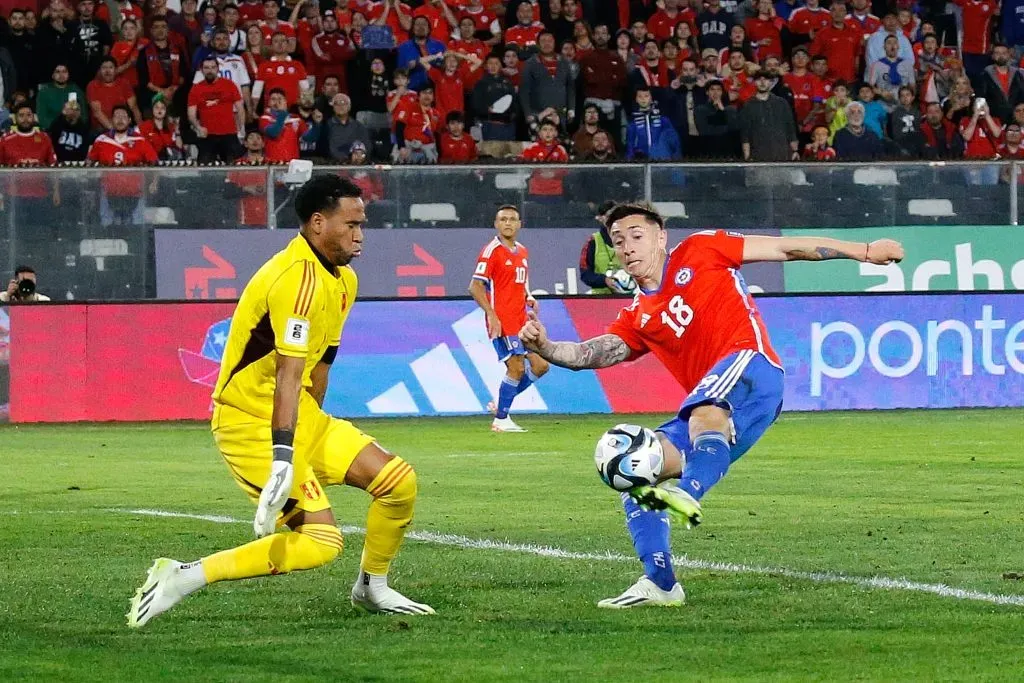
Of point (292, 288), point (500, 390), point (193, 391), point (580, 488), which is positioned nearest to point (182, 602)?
point (292, 288)

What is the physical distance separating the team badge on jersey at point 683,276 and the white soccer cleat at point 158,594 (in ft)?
7.82

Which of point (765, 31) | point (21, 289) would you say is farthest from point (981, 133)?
point (21, 289)

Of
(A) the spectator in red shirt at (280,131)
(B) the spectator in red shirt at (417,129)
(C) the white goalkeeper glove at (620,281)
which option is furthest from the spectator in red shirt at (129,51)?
(C) the white goalkeeper glove at (620,281)

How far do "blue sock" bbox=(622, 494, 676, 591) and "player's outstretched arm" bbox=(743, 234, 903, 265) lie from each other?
3.73 feet

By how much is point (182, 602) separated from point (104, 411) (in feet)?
40.8

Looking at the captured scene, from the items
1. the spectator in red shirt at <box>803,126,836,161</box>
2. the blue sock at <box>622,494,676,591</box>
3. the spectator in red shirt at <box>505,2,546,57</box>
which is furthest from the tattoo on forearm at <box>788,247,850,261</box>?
the spectator in red shirt at <box>505,2,546,57</box>

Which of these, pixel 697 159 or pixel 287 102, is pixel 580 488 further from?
pixel 287 102

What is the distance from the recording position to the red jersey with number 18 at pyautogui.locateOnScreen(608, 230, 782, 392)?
7594 millimetres

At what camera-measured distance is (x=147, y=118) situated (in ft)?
74.7

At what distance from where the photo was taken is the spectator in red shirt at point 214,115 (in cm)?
2222

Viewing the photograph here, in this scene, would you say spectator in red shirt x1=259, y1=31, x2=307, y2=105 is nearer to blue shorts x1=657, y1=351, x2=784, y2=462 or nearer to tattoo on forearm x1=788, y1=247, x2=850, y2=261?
tattoo on forearm x1=788, y1=247, x2=850, y2=261

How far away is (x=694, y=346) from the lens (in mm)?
7730

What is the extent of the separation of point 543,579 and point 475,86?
15691 millimetres

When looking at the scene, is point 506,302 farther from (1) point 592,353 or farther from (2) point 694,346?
(2) point 694,346
